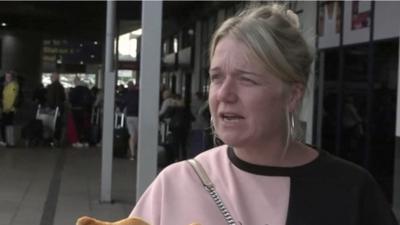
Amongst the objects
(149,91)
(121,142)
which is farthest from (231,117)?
(121,142)

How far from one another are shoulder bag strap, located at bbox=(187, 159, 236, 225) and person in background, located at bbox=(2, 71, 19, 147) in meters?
15.7

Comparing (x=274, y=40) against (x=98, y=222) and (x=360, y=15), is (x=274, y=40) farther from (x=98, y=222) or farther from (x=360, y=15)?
(x=360, y=15)

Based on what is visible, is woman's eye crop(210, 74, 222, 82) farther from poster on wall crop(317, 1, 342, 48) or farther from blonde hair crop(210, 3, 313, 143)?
poster on wall crop(317, 1, 342, 48)

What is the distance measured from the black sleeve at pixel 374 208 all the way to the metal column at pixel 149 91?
4634 millimetres

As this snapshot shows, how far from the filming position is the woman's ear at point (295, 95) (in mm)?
1829

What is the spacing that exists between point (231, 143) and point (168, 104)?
39.8 feet

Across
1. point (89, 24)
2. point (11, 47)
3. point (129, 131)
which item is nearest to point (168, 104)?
point (129, 131)

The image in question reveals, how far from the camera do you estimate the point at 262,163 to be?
6.03 ft

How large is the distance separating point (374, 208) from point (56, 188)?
30.8 feet

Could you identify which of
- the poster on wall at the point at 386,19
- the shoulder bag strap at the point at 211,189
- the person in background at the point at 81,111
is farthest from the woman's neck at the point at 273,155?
the person in background at the point at 81,111

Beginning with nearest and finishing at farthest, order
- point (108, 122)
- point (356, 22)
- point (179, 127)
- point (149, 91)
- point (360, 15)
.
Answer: point (149, 91) → point (108, 122) → point (360, 15) → point (356, 22) → point (179, 127)

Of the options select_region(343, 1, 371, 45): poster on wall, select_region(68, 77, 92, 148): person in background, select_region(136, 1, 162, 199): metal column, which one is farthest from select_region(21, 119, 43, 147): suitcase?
select_region(136, 1, 162, 199): metal column

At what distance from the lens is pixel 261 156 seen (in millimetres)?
1839

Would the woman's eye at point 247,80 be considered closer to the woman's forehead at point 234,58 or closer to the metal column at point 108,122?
the woman's forehead at point 234,58
